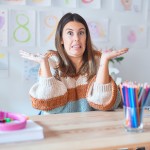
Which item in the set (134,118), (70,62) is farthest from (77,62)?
(134,118)

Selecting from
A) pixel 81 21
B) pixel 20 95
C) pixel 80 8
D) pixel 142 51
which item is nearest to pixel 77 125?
pixel 81 21

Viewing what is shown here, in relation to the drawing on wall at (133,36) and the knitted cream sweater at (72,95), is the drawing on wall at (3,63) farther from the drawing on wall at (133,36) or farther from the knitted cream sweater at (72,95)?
the drawing on wall at (133,36)

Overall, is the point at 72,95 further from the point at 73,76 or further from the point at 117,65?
the point at 117,65

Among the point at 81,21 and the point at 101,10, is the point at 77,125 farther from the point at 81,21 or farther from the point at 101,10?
the point at 101,10

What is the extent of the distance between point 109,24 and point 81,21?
3.21 feet

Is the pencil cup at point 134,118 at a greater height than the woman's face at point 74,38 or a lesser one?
lesser

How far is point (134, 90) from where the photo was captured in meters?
0.88

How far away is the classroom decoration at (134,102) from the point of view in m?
0.89

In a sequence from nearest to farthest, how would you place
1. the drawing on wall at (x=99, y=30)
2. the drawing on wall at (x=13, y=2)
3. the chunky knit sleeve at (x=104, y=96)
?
1. the chunky knit sleeve at (x=104, y=96)
2. the drawing on wall at (x=13, y=2)
3. the drawing on wall at (x=99, y=30)

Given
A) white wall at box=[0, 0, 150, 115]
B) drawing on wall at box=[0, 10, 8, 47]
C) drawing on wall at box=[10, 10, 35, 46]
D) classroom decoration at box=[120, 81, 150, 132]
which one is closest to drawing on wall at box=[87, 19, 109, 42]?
white wall at box=[0, 0, 150, 115]

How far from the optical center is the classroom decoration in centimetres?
89

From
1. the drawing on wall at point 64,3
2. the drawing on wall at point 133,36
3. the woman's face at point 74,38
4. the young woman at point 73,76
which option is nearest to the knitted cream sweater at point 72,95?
the young woman at point 73,76

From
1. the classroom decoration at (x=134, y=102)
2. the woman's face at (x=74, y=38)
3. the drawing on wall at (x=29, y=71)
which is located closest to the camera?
the classroom decoration at (x=134, y=102)

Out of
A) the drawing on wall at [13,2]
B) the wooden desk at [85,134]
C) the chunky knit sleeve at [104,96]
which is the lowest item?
the wooden desk at [85,134]
